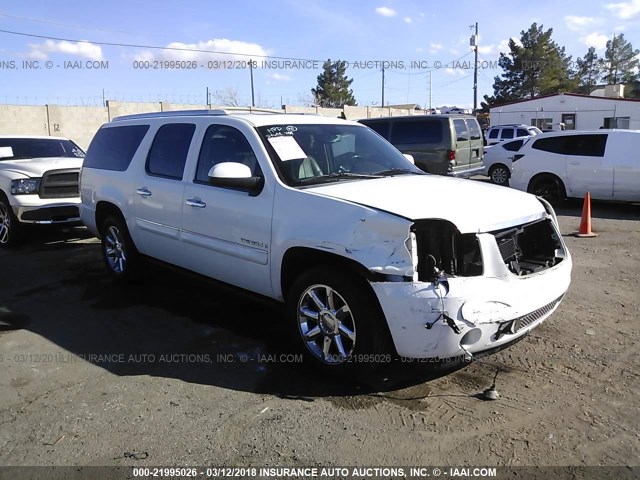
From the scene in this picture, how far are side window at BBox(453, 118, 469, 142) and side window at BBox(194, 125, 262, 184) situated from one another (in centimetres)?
946

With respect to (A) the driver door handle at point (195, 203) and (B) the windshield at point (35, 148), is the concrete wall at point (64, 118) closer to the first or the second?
(B) the windshield at point (35, 148)

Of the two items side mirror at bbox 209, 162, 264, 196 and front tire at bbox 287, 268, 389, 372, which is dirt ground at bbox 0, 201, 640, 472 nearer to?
front tire at bbox 287, 268, 389, 372

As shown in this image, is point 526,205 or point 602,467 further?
point 526,205

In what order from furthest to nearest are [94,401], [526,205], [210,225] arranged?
1. [210,225]
2. [526,205]
3. [94,401]

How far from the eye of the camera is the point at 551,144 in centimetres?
1168

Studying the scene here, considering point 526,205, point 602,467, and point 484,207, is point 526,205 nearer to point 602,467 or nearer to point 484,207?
point 484,207

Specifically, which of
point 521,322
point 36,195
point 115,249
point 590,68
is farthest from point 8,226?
point 590,68

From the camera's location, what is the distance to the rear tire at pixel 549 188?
1153cm

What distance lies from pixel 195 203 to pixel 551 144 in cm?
954

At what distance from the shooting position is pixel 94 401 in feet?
11.8

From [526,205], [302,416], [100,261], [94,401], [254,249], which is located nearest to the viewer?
[302,416]

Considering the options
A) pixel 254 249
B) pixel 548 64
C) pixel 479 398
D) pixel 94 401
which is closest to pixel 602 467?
pixel 479 398

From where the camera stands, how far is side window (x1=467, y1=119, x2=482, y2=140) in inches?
539

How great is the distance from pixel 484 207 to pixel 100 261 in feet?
19.1
